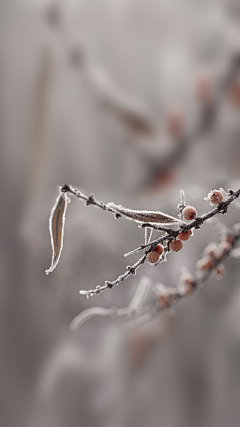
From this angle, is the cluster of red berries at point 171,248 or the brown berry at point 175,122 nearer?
the cluster of red berries at point 171,248

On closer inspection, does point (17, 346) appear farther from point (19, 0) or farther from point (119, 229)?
point (19, 0)

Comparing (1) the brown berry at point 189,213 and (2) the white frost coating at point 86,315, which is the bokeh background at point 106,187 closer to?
(2) the white frost coating at point 86,315

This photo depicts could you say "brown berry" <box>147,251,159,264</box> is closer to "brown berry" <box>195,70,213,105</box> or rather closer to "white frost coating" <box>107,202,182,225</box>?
"white frost coating" <box>107,202,182,225</box>

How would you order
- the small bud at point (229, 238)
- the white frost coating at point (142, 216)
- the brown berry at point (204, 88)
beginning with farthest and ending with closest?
the brown berry at point (204, 88)
the small bud at point (229, 238)
the white frost coating at point (142, 216)

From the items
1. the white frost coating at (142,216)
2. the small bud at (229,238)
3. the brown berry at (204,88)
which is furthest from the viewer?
the brown berry at (204,88)

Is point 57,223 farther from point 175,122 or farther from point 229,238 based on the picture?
point 175,122

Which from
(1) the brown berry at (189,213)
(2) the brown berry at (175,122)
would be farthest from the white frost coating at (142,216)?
(2) the brown berry at (175,122)

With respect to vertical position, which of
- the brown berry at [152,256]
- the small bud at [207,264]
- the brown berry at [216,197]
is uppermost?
the small bud at [207,264]

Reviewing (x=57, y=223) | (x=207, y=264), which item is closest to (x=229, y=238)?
(x=207, y=264)

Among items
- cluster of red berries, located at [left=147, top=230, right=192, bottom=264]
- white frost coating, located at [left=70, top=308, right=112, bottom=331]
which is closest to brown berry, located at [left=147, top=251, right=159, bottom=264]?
cluster of red berries, located at [left=147, top=230, right=192, bottom=264]
